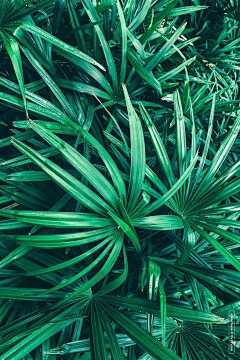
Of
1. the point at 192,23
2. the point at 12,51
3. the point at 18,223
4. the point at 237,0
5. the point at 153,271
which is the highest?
the point at 237,0

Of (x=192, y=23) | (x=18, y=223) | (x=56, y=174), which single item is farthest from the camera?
(x=192, y=23)

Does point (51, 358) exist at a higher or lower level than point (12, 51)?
lower

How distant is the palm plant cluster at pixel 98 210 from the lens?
1.84ft

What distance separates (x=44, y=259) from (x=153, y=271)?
27cm

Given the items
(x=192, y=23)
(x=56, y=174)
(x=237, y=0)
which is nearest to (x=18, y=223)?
(x=56, y=174)

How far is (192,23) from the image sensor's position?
1207mm

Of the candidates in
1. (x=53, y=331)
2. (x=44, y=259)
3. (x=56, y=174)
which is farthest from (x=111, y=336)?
(x=56, y=174)

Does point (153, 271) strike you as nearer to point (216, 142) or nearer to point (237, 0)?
point (216, 142)

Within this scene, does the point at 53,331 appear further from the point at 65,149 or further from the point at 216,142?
the point at 216,142

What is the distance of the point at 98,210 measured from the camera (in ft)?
1.93

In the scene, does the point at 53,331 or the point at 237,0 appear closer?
the point at 53,331

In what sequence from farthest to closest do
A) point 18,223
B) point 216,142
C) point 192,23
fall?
point 192,23, point 216,142, point 18,223

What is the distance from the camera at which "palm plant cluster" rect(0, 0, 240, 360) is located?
560mm

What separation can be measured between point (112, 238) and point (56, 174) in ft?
0.62
